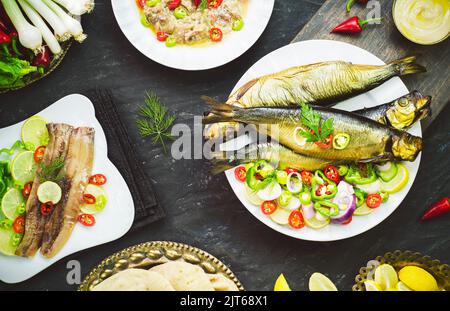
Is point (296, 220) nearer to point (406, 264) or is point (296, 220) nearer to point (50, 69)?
point (406, 264)

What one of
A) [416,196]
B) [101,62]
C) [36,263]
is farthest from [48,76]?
[416,196]

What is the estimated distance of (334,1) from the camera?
3.55 m

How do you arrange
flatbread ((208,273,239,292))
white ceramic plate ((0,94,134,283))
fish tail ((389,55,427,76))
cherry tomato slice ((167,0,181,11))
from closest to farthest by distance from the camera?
flatbread ((208,273,239,292)), fish tail ((389,55,427,76)), white ceramic plate ((0,94,134,283)), cherry tomato slice ((167,0,181,11))

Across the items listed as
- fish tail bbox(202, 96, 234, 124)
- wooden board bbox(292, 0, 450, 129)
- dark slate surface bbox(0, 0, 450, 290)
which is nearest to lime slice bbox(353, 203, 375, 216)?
dark slate surface bbox(0, 0, 450, 290)

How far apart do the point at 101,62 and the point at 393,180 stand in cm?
220

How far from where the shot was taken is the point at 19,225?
3.38 metres

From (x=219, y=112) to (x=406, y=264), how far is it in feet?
5.16

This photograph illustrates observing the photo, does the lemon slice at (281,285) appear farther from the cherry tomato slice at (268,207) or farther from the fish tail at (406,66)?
the fish tail at (406,66)

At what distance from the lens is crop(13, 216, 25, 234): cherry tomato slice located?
337cm

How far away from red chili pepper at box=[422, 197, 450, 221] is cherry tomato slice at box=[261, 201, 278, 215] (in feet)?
3.58

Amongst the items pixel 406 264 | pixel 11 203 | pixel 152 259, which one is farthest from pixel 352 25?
pixel 11 203

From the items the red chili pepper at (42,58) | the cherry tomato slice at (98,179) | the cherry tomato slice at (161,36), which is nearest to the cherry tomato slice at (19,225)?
the cherry tomato slice at (98,179)

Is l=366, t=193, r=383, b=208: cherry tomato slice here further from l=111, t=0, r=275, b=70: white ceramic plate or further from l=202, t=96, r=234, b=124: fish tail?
l=111, t=0, r=275, b=70: white ceramic plate

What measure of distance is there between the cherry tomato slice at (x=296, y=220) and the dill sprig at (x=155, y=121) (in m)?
1.01
